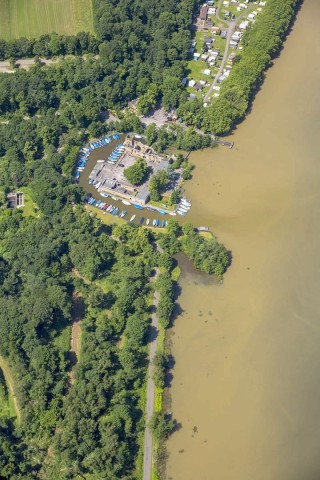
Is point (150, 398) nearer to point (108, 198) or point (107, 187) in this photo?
point (108, 198)

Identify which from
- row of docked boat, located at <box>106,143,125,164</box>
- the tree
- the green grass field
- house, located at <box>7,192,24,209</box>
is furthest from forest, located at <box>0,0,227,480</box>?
the tree

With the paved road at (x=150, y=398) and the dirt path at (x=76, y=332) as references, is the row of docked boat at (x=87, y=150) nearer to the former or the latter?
the dirt path at (x=76, y=332)

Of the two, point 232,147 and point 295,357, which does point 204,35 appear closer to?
point 232,147

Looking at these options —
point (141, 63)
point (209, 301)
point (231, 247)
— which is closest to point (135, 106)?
point (141, 63)

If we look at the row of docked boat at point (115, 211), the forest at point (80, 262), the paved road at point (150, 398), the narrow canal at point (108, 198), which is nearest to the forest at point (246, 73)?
the forest at point (80, 262)

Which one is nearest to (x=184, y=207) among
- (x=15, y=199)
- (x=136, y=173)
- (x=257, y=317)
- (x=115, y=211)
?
(x=136, y=173)

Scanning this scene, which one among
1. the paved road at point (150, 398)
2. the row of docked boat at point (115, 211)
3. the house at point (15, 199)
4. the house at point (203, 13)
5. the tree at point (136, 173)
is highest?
the house at point (203, 13)
